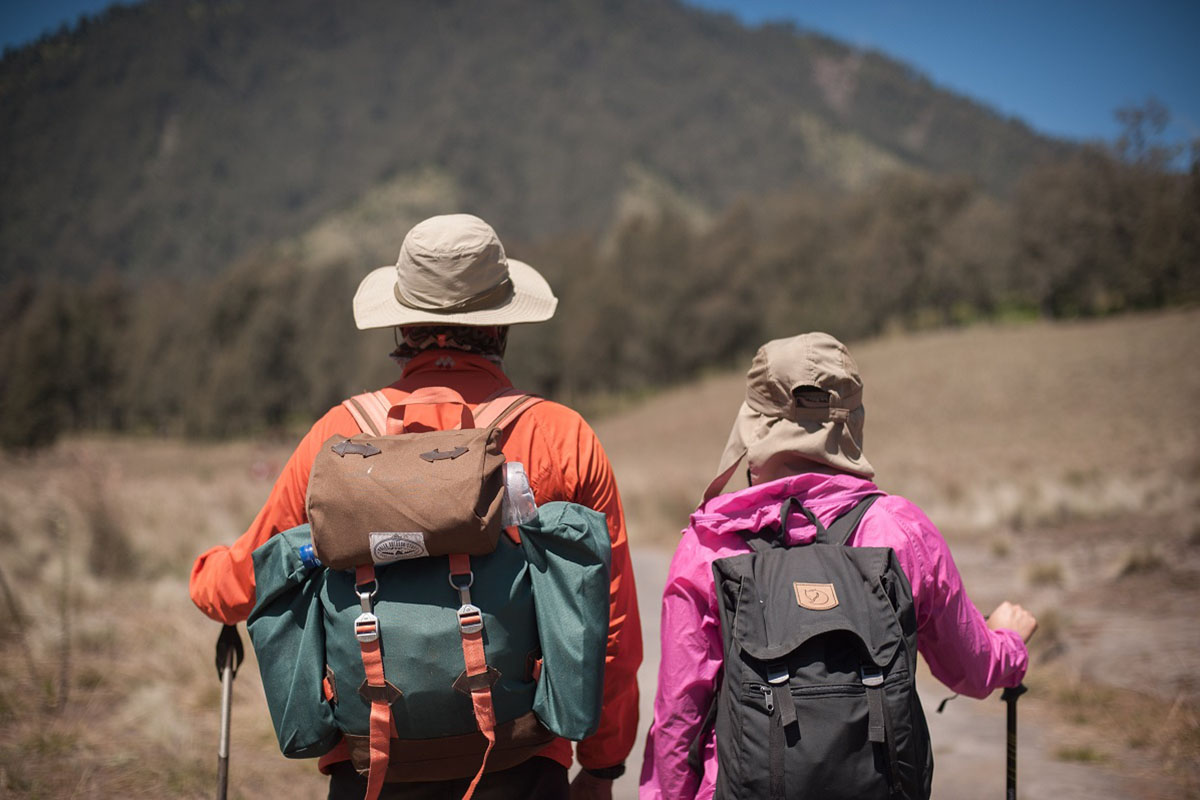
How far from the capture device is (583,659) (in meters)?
2.06

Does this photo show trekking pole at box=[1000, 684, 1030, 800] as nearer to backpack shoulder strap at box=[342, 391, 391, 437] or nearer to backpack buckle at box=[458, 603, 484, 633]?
backpack buckle at box=[458, 603, 484, 633]

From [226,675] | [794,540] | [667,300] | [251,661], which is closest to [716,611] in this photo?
[794,540]

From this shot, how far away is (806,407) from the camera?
2.36 meters

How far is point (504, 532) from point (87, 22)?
888cm

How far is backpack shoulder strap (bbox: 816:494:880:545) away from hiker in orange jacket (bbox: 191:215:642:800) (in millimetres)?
565

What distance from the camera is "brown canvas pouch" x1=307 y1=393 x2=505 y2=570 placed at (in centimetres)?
194

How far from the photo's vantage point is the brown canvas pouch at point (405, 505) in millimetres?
1939

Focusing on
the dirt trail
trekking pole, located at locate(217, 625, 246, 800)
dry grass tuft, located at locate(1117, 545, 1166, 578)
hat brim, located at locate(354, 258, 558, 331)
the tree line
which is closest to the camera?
hat brim, located at locate(354, 258, 558, 331)

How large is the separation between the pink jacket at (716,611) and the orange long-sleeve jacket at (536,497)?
0.14 m

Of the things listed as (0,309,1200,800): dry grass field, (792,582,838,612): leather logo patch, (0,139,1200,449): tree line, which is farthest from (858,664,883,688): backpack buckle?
(0,139,1200,449): tree line

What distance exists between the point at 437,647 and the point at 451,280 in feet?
3.23

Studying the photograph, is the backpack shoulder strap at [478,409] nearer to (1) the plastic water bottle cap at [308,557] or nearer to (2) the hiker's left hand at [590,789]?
(1) the plastic water bottle cap at [308,557]

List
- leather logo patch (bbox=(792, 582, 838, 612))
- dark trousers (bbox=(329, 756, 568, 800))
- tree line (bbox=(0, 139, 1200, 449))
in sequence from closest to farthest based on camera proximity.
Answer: leather logo patch (bbox=(792, 582, 838, 612)) < dark trousers (bbox=(329, 756, 568, 800)) < tree line (bbox=(0, 139, 1200, 449))

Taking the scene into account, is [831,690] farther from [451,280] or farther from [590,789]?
[451,280]
